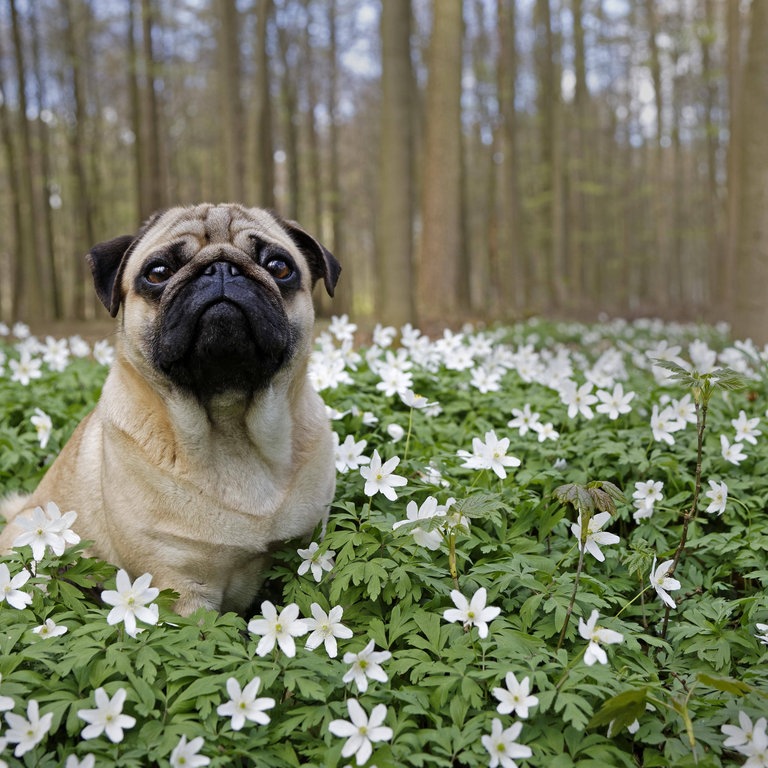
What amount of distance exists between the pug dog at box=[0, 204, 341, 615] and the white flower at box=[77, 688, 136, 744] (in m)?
0.76

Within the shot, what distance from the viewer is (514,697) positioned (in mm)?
2330

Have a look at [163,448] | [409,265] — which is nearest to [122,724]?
[163,448]

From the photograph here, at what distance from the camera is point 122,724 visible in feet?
7.07

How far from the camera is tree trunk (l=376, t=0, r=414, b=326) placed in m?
8.88

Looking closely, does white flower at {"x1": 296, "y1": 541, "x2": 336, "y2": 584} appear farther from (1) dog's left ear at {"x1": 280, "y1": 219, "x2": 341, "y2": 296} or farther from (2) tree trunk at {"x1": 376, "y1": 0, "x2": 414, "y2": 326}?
(2) tree trunk at {"x1": 376, "y1": 0, "x2": 414, "y2": 326}

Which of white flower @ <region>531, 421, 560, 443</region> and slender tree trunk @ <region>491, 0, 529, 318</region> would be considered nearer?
white flower @ <region>531, 421, 560, 443</region>

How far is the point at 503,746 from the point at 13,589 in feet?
5.98

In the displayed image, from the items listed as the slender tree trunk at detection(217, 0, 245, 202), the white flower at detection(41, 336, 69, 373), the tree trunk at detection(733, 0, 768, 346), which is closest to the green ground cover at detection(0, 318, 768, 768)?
the white flower at detection(41, 336, 69, 373)

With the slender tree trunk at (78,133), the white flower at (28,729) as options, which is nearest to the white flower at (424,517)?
the white flower at (28,729)

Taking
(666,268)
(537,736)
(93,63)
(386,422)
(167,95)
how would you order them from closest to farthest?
(537,736)
(386,422)
(93,63)
(167,95)
(666,268)

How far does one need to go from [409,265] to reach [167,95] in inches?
782

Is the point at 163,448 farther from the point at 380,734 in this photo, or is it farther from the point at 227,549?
the point at 380,734

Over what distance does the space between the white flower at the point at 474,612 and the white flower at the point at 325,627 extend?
38cm

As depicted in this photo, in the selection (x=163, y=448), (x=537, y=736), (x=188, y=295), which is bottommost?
(x=537, y=736)
